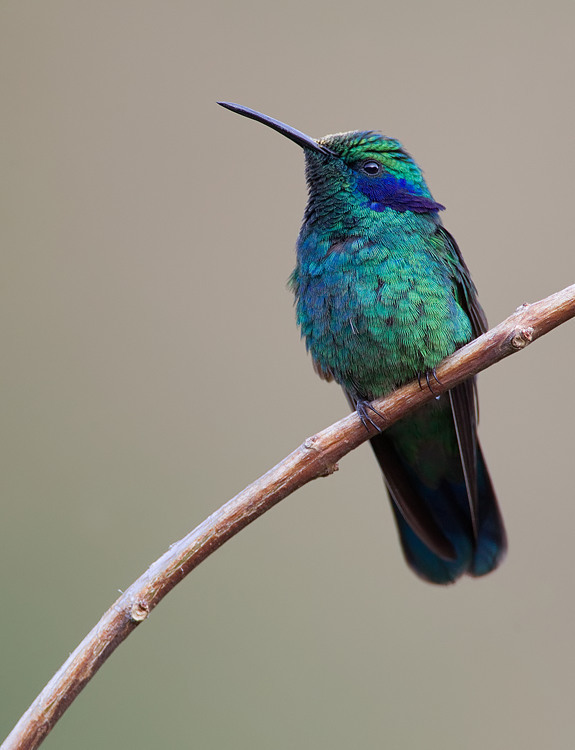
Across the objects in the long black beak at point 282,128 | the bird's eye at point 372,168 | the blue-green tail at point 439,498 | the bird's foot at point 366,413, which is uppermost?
the long black beak at point 282,128

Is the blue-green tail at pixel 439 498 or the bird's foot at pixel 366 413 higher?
the bird's foot at pixel 366 413

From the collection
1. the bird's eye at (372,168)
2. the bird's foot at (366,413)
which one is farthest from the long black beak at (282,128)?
the bird's foot at (366,413)

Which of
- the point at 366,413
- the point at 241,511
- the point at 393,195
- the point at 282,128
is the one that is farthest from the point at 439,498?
the point at 282,128

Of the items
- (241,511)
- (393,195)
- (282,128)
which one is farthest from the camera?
(282,128)

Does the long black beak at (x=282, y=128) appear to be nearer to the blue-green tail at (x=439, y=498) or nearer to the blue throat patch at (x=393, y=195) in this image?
the blue throat patch at (x=393, y=195)

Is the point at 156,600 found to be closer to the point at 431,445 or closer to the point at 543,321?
the point at 543,321

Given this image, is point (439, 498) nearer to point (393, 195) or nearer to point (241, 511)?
point (393, 195)
